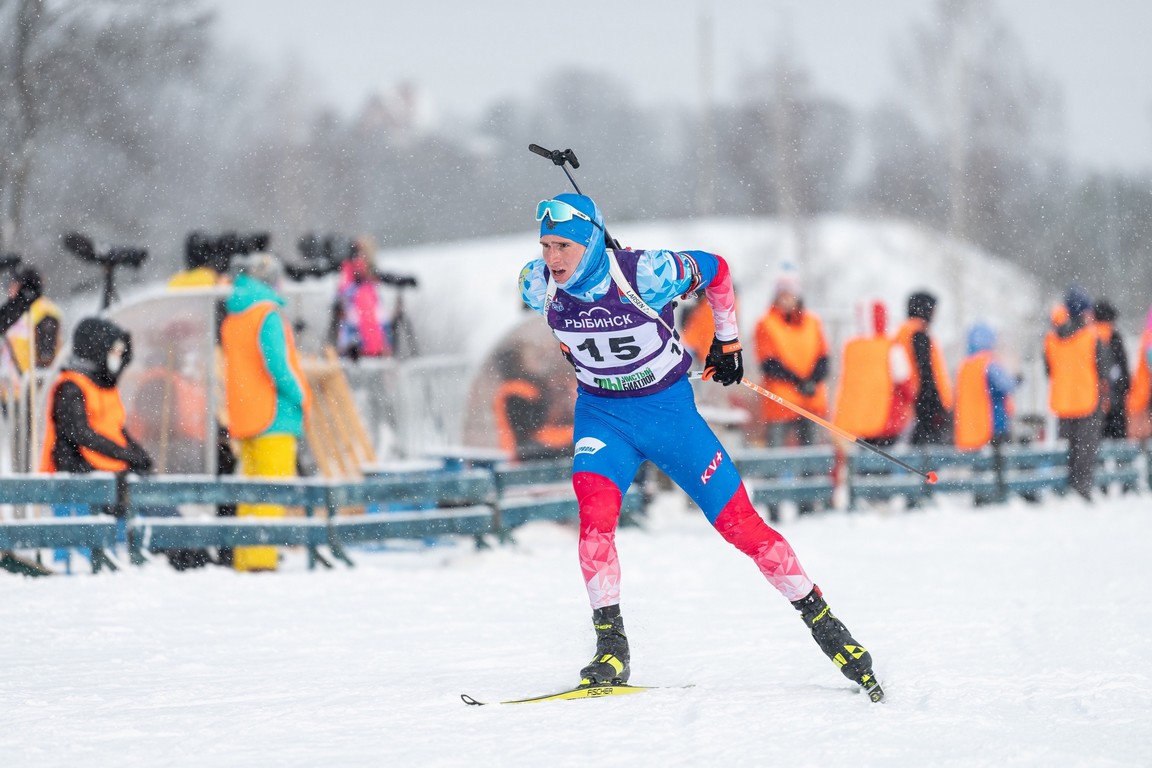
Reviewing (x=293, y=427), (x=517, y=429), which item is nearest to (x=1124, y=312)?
(x=517, y=429)

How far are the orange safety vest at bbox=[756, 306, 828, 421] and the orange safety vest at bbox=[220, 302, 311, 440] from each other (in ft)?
15.9

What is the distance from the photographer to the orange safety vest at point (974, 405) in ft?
49.5

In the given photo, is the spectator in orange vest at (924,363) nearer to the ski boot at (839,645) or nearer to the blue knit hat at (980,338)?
the blue knit hat at (980,338)

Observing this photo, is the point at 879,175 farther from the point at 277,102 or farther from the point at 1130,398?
the point at 1130,398

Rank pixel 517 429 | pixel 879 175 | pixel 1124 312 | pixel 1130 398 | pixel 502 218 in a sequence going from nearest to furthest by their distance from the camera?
pixel 517 429 → pixel 1130 398 → pixel 1124 312 → pixel 879 175 → pixel 502 218

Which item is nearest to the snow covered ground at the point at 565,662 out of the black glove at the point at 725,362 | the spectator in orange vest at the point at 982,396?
Result: the black glove at the point at 725,362

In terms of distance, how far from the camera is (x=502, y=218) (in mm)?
58906

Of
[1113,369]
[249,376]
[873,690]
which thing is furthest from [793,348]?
[873,690]

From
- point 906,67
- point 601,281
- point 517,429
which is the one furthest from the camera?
point 906,67

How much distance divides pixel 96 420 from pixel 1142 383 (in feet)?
41.7

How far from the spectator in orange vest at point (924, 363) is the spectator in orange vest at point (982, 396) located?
2.83 ft

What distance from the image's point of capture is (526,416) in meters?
14.4

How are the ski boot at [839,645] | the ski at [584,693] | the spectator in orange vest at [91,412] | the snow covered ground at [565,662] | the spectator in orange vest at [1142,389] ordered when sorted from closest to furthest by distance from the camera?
the snow covered ground at [565,662] < the ski at [584,693] < the ski boot at [839,645] < the spectator in orange vest at [91,412] < the spectator in orange vest at [1142,389]

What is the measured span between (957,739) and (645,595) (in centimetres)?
423
